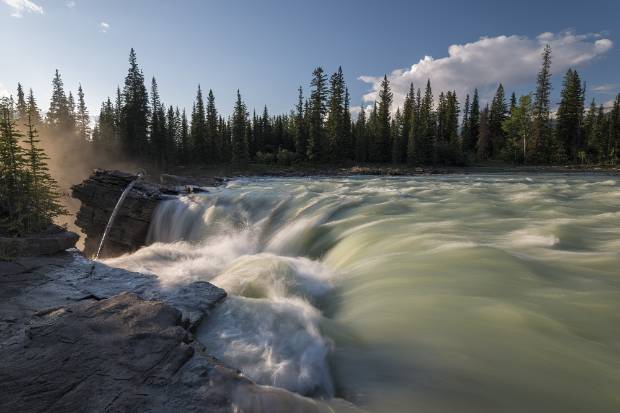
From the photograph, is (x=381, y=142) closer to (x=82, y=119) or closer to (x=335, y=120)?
(x=335, y=120)

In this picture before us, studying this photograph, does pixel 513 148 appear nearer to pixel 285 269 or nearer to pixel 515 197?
pixel 515 197

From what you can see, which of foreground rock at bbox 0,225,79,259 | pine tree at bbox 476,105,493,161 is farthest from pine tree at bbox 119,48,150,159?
pine tree at bbox 476,105,493,161

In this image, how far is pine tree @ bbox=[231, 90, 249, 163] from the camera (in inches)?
2559

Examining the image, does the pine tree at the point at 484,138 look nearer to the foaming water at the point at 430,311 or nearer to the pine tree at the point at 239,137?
the pine tree at the point at 239,137

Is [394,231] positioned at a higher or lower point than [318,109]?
lower

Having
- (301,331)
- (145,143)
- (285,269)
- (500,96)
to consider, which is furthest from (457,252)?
(500,96)

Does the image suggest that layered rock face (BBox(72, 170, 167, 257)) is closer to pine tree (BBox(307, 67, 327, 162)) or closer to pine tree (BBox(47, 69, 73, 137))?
pine tree (BBox(307, 67, 327, 162))

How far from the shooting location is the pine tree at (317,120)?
61.0 meters

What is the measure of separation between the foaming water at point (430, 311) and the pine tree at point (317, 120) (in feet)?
166

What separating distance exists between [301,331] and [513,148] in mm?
70933

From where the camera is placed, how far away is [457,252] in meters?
7.22

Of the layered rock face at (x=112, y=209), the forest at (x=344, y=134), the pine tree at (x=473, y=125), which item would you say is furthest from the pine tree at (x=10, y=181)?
the pine tree at (x=473, y=125)

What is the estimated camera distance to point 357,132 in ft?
231

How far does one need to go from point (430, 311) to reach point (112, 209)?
16.0m
